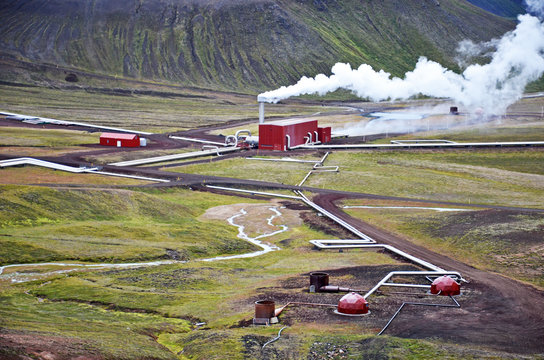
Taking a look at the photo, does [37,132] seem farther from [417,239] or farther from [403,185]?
[417,239]

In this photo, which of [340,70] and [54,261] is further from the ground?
[340,70]

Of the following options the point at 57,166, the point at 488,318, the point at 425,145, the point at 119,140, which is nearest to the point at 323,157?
the point at 425,145

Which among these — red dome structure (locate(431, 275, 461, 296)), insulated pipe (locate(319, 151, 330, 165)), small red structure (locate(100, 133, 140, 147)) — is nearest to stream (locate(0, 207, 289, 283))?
red dome structure (locate(431, 275, 461, 296))

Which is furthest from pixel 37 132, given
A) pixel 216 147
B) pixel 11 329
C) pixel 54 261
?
pixel 11 329

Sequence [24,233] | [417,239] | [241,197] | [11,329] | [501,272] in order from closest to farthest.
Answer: [11,329] → [501,272] → [24,233] → [417,239] → [241,197]

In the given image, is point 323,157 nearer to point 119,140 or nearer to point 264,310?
point 119,140

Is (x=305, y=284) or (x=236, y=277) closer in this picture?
(x=305, y=284)

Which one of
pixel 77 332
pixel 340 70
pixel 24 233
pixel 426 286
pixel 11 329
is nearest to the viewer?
pixel 11 329
